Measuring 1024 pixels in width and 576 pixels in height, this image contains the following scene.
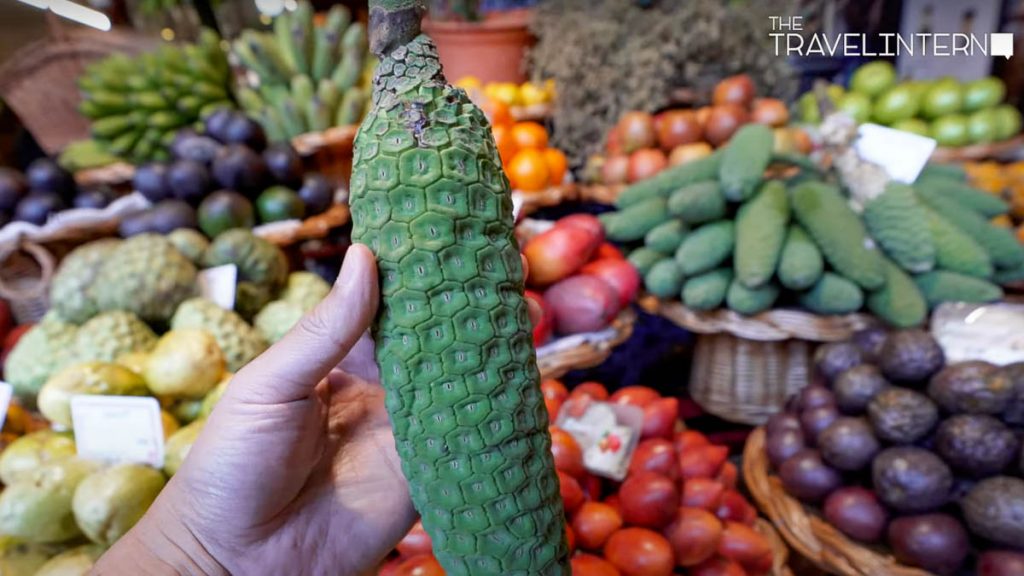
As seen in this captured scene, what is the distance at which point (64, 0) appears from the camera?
1.67 metres

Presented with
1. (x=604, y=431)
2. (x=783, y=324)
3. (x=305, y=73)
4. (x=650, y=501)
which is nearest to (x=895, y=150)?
(x=783, y=324)

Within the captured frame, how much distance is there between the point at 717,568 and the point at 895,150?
1446 millimetres

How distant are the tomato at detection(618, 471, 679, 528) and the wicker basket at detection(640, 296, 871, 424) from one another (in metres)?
0.75

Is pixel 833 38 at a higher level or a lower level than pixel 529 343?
higher

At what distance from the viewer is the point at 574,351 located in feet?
5.31

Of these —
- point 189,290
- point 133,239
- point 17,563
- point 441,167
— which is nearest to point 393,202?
point 441,167

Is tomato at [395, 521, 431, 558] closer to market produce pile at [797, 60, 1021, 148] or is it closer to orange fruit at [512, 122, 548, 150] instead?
orange fruit at [512, 122, 548, 150]

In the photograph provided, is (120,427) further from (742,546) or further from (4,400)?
(742,546)

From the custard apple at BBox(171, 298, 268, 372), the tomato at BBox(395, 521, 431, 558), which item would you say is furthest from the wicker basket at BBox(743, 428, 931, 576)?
the custard apple at BBox(171, 298, 268, 372)

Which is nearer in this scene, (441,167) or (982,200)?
(441,167)

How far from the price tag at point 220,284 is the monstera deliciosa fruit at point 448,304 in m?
1.05

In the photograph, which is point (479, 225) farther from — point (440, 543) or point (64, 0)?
point (64, 0)

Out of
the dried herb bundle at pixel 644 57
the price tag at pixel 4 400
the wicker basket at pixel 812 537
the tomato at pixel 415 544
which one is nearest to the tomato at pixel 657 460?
the wicker basket at pixel 812 537

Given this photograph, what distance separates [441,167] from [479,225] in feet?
0.23
